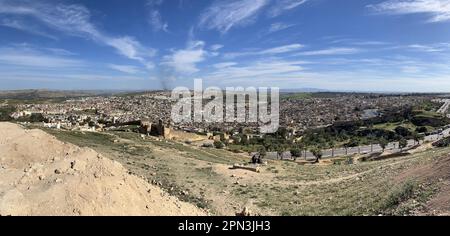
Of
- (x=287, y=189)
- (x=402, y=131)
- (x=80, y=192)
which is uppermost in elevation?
(x=80, y=192)

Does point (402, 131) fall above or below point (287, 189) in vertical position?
below

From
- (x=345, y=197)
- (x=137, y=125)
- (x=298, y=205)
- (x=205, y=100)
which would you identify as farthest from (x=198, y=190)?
(x=205, y=100)

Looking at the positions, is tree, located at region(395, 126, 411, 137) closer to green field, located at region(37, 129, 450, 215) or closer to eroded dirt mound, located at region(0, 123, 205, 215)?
green field, located at region(37, 129, 450, 215)

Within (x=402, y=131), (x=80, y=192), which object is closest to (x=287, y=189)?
(x=80, y=192)

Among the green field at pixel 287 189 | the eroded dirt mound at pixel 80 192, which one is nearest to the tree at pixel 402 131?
the green field at pixel 287 189

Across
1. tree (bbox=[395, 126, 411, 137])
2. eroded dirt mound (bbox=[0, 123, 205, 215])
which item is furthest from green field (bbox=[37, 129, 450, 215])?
tree (bbox=[395, 126, 411, 137])

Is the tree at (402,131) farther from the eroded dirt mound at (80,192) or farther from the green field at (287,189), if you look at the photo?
the eroded dirt mound at (80,192)

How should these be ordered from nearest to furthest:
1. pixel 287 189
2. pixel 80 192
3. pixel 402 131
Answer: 1. pixel 80 192
2. pixel 287 189
3. pixel 402 131

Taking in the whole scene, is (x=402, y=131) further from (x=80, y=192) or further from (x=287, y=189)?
(x=80, y=192)

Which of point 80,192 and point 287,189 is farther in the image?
point 287,189
